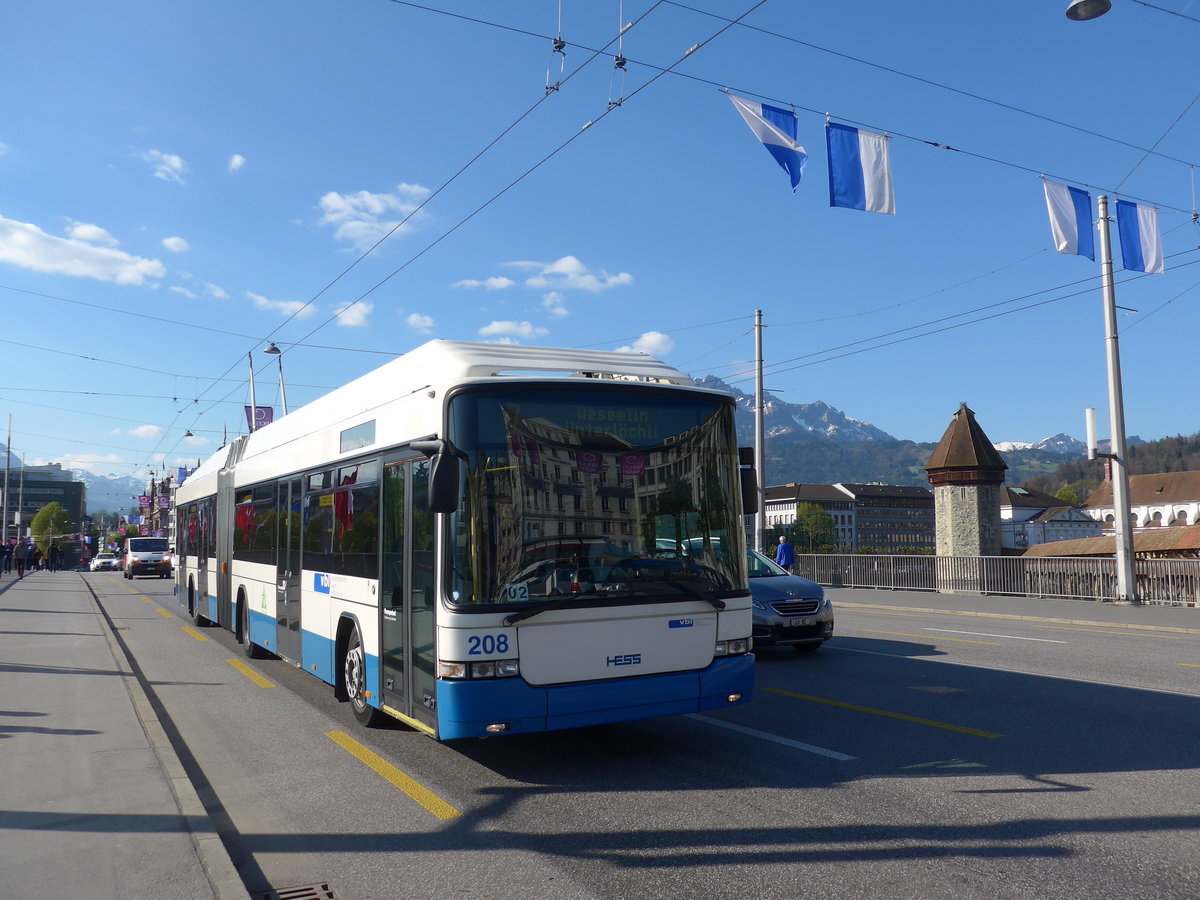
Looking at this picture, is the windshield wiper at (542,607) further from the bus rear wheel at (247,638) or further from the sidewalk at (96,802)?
the bus rear wheel at (247,638)

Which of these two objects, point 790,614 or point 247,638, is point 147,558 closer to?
point 247,638

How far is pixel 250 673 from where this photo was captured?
1215cm

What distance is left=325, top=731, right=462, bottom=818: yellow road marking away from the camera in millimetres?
6047

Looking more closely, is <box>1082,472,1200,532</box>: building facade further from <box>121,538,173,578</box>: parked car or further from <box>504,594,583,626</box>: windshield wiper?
<box>504,594,583,626</box>: windshield wiper

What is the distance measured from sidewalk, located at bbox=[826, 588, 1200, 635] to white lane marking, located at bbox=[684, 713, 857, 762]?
37.4 feet

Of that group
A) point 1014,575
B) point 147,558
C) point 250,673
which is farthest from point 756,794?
point 147,558

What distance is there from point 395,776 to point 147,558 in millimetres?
44347

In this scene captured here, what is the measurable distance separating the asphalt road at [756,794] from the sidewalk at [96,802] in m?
0.29

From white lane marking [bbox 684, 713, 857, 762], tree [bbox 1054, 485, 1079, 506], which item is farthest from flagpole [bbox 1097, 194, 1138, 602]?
tree [bbox 1054, 485, 1079, 506]

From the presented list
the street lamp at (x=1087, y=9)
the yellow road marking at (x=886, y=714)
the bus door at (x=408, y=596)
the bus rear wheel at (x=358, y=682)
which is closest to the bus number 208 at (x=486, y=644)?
the bus door at (x=408, y=596)

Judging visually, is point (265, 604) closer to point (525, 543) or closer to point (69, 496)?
point (525, 543)

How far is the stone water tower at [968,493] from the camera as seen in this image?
34.6 metres

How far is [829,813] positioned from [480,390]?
347cm

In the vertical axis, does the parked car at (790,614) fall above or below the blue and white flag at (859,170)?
below
